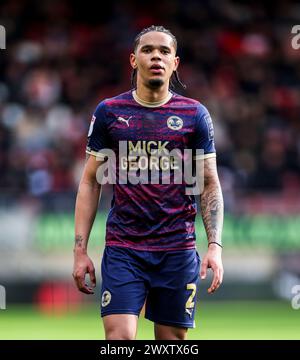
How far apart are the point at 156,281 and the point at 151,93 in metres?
1.21

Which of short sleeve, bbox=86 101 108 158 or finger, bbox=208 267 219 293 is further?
short sleeve, bbox=86 101 108 158

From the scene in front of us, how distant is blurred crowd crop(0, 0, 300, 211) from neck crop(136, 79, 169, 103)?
782 centimetres

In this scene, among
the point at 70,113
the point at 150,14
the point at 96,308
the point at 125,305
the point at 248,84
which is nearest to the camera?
the point at 125,305

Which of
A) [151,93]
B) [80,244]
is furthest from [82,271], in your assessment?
[151,93]

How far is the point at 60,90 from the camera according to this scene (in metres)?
17.8

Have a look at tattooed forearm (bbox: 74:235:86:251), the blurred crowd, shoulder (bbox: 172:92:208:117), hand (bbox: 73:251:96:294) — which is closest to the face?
shoulder (bbox: 172:92:208:117)

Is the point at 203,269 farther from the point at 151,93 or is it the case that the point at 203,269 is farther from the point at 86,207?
the point at 151,93

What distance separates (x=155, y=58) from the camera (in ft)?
23.4

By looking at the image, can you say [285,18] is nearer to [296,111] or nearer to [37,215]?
[296,111]

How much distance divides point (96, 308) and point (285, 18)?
25.6ft

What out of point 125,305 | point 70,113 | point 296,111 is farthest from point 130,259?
point 296,111

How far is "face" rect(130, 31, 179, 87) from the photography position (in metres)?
7.13

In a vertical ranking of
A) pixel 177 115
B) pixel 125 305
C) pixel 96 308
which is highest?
pixel 177 115

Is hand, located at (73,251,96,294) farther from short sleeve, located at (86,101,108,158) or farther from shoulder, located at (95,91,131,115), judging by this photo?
shoulder, located at (95,91,131,115)
